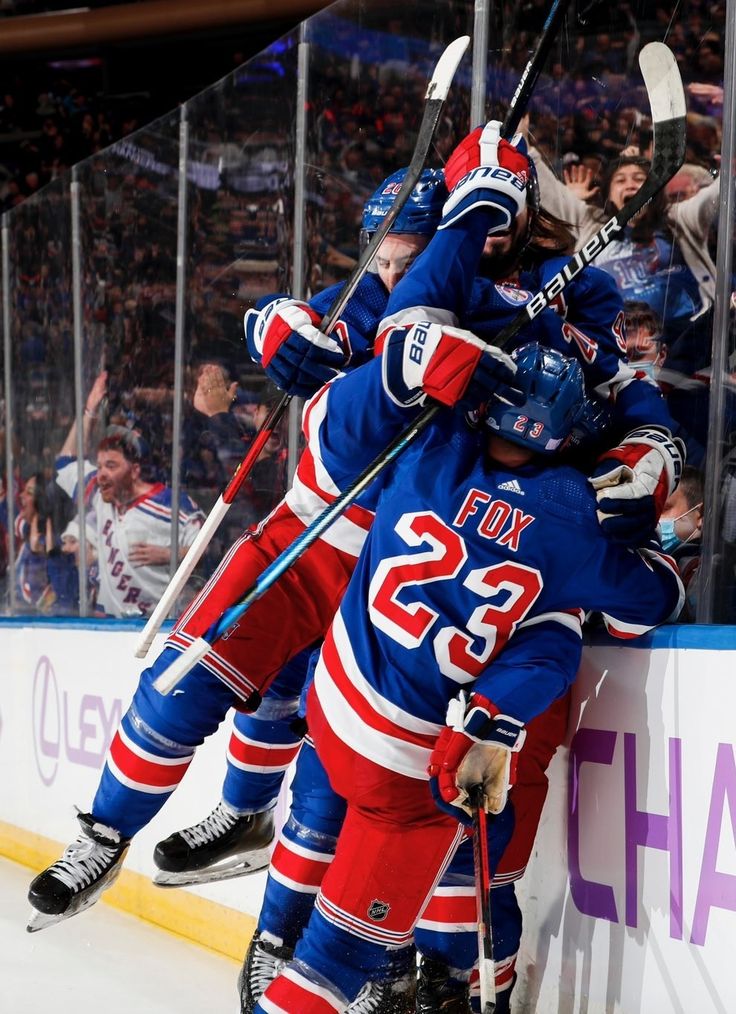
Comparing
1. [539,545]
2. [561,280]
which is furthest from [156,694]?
[561,280]

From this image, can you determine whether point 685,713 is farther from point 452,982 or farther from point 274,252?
point 274,252

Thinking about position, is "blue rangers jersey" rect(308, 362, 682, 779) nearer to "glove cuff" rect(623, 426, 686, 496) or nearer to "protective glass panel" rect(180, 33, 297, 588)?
"glove cuff" rect(623, 426, 686, 496)

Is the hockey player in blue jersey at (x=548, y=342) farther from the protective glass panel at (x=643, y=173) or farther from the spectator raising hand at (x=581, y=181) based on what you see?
the spectator raising hand at (x=581, y=181)

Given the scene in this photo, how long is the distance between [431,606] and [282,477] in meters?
1.22

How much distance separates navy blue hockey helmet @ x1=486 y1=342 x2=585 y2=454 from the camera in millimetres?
1720

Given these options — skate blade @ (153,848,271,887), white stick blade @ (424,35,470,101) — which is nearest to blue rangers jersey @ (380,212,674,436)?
white stick blade @ (424,35,470,101)

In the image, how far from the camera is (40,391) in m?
4.26

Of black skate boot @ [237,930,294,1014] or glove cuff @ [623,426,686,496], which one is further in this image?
black skate boot @ [237,930,294,1014]

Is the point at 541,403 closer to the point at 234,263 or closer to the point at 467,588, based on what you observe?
the point at 467,588

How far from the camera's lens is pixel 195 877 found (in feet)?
7.84

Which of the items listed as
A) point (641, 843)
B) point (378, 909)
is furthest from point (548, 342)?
point (378, 909)

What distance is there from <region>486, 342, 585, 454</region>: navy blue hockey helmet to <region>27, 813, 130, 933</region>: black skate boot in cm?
97

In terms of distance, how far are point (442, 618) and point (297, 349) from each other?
52cm

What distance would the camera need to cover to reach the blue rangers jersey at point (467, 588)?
5.68ft
